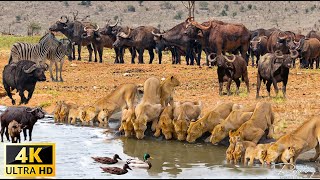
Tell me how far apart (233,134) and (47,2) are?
63566mm

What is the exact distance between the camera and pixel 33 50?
2820 centimetres

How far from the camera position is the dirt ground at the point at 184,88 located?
60.9 feet

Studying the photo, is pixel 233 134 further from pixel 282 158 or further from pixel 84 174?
pixel 84 174

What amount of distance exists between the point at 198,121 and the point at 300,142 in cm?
277

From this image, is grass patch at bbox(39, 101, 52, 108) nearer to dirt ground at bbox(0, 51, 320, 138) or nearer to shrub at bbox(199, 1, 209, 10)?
dirt ground at bbox(0, 51, 320, 138)

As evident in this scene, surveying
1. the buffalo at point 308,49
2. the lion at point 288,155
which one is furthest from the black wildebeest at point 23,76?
the buffalo at point 308,49

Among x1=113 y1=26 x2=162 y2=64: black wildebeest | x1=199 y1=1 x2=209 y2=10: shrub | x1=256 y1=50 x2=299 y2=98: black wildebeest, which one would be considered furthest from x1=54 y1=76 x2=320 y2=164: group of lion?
x1=199 y1=1 x2=209 y2=10: shrub

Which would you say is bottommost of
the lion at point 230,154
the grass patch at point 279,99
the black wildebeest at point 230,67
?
the lion at point 230,154

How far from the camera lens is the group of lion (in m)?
13.1

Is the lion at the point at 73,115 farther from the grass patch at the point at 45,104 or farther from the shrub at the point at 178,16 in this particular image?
the shrub at the point at 178,16

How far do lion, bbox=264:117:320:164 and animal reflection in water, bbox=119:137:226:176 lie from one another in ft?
3.26

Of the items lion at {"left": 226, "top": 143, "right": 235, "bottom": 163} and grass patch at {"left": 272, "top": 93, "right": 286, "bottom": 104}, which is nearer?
lion at {"left": 226, "top": 143, "right": 235, "bottom": 163}

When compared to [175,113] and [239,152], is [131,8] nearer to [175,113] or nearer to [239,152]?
[175,113]

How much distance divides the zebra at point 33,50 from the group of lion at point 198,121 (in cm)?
902
